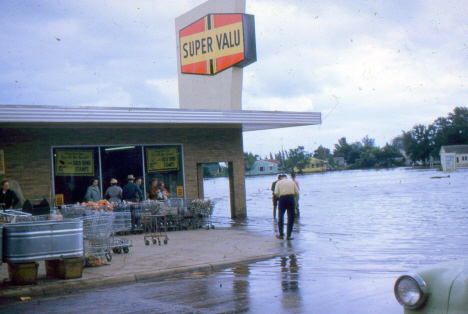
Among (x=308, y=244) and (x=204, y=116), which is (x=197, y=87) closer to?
(x=204, y=116)

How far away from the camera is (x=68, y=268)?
8.53 m

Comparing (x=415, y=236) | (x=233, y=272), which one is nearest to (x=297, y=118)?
(x=415, y=236)

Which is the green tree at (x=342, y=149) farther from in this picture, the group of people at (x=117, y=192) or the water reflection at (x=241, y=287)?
the water reflection at (x=241, y=287)

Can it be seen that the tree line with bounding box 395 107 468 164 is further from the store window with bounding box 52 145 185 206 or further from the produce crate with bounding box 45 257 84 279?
the produce crate with bounding box 45 257 84 279

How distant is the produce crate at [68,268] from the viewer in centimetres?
852

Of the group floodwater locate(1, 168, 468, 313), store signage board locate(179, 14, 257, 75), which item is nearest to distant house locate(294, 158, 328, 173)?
store signage board locate(179, 14, 257, 75)

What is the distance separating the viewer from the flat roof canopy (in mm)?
14500

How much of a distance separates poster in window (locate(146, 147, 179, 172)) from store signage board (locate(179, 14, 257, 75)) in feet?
14.8

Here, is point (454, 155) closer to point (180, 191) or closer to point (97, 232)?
point (180, 191)

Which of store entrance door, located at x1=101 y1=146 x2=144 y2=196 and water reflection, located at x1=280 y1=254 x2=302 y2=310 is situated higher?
store entrance door, located at x1=101 y1=146 x2=144 y2=196

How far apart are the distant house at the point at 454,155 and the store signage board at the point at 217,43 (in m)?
85.6

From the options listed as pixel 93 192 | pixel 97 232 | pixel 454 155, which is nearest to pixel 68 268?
pixel 97 232

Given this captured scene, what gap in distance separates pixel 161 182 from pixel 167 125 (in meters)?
2.11

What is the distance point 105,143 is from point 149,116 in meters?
2.05
